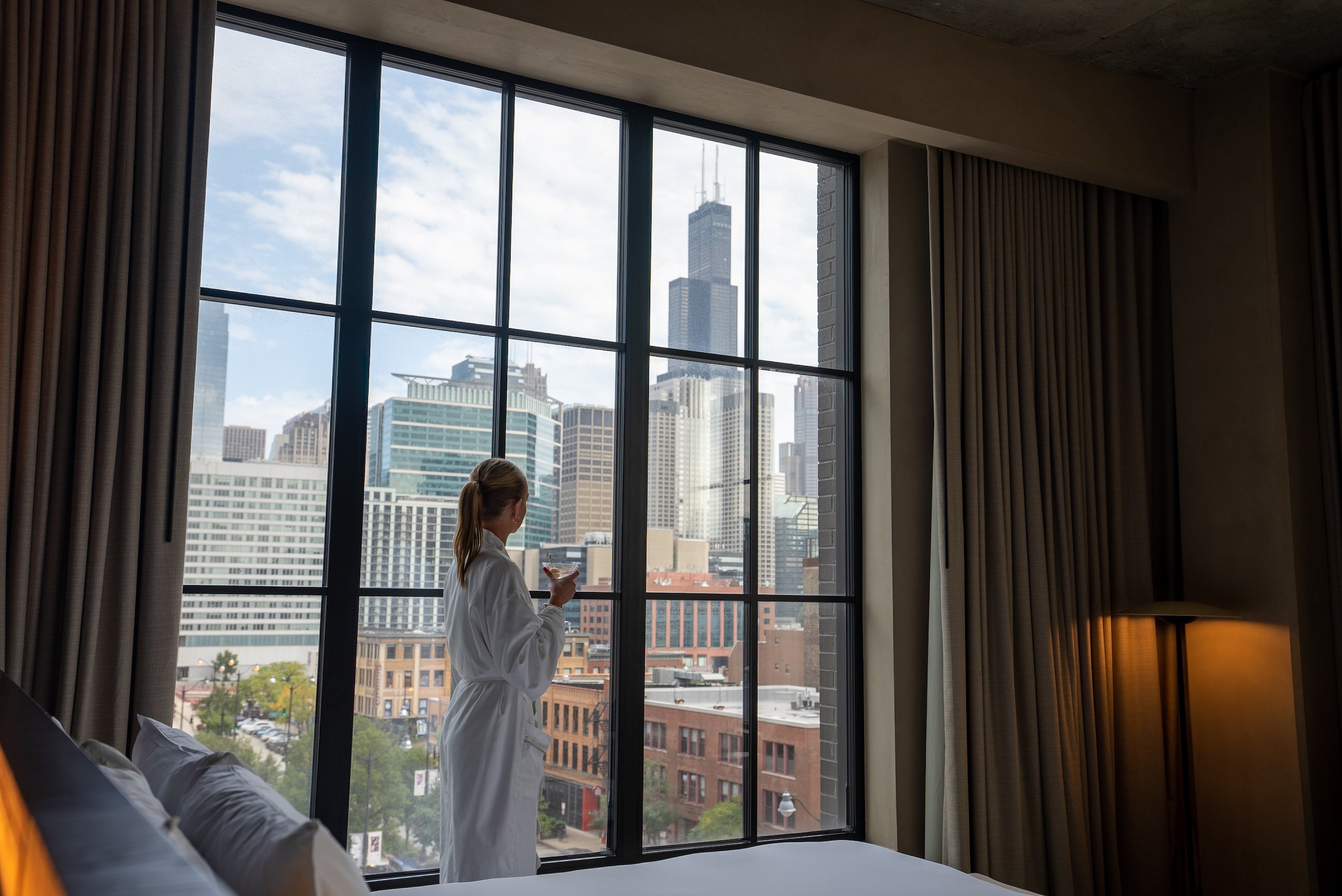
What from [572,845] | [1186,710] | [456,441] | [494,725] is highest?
[456,441]

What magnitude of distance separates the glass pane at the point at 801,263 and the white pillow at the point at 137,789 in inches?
103

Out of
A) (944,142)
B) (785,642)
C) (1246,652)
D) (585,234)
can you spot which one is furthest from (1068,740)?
(585,234)

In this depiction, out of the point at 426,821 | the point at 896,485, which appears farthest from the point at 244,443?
the point at 896,485

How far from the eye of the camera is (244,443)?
2832 millimetres

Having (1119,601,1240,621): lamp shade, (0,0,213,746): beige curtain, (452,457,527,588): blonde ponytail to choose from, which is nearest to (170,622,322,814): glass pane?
(0,0,213,746): beige curtain

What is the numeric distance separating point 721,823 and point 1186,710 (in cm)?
185

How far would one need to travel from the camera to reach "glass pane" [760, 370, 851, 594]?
3693mm

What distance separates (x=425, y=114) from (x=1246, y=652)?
139 inches

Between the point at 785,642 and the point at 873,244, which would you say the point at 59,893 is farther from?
the point at 873,244

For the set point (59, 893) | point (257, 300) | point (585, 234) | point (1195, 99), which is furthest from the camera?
point (1195, 99)

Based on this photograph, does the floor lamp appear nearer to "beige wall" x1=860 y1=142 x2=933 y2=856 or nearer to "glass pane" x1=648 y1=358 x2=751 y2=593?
"beige wall" x1=860 y1=142 x2=933 y2=856

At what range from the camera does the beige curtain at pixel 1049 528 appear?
3551mm

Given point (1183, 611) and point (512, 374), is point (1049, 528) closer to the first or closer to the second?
point (1183, 611)

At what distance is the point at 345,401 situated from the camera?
9.75 feet
